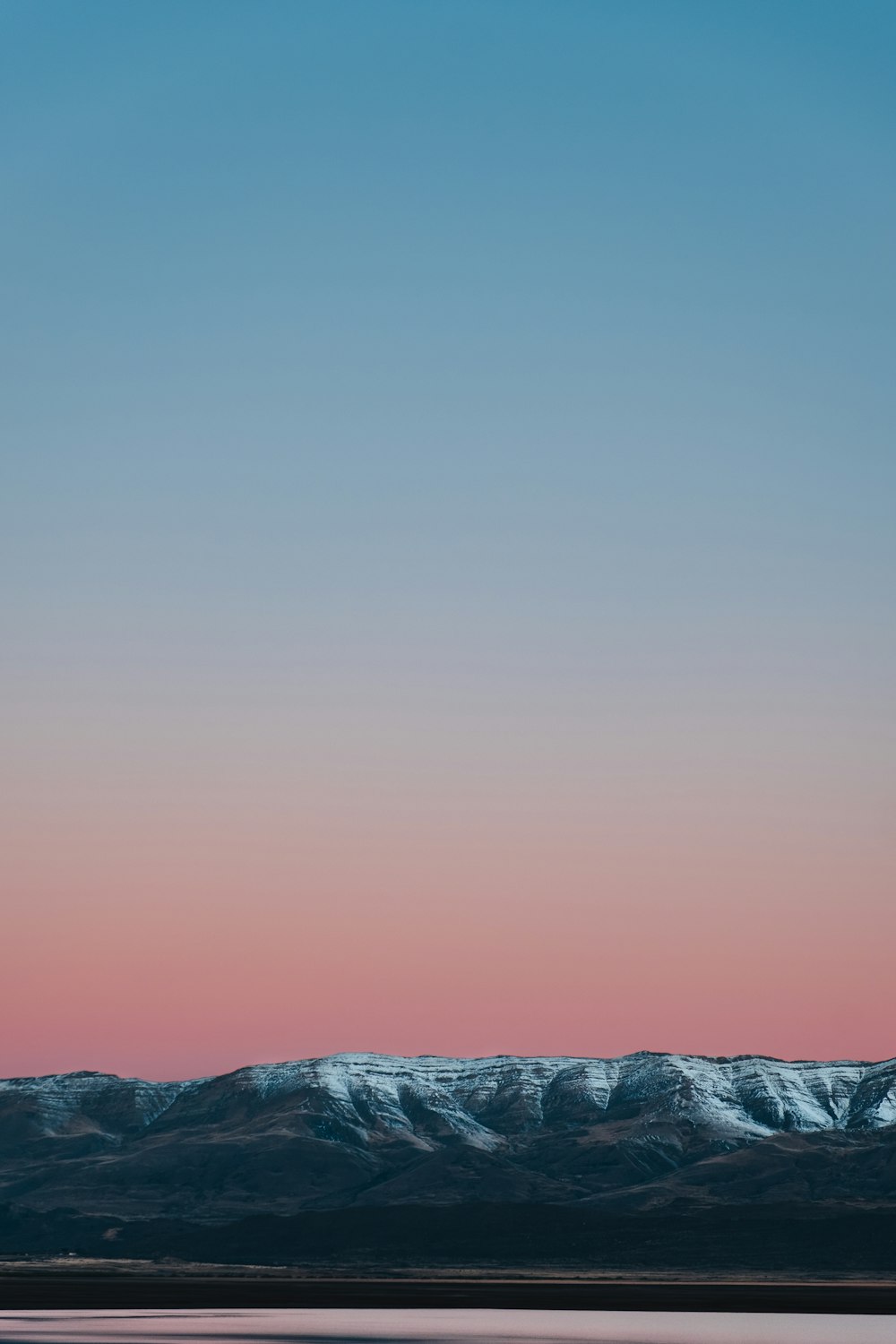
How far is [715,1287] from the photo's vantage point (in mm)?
196875

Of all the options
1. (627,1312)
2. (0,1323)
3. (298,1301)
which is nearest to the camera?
(0,1323)

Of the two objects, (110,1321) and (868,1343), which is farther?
(110,1321)

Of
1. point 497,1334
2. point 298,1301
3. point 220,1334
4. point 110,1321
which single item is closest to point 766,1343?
point 497,1334

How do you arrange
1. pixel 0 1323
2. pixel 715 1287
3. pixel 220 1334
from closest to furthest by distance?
pixel 220 1334
pixel 0 1323
pixel 715 1287

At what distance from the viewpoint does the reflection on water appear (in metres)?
A: 107

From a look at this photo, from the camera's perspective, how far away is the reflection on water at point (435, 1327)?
107m

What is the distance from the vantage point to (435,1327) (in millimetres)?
121500

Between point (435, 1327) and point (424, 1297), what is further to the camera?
point (424, 1297)

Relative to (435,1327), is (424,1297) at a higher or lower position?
higher

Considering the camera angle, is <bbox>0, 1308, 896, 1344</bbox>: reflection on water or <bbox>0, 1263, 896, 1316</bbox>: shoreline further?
<bbox>0, 1263, 896, 1316</bbox>: shoreline

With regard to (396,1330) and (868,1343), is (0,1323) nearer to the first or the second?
(396,1330)

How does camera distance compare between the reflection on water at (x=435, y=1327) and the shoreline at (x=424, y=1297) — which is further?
the shoreline at (x=424, y=1297)

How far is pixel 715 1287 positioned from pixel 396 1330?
298 ft

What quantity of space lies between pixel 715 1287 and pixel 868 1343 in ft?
300
